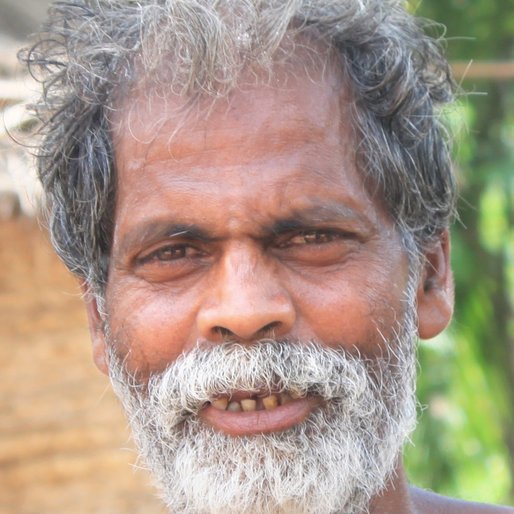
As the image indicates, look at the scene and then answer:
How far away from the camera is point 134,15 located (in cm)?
256

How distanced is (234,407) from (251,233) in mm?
360

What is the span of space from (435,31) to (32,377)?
2546 mm

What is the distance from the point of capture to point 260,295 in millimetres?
2180

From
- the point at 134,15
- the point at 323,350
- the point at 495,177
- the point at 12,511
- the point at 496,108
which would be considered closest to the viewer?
the point at 323,350

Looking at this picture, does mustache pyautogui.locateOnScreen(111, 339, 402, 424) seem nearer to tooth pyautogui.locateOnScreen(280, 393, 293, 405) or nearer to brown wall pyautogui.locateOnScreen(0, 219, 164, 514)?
tooth pyautogui.locateOnScreen(280, 393, 293, 405)

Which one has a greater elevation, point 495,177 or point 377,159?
point 377,159

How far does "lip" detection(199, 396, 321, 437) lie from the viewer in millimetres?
2229

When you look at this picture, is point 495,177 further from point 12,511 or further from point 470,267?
point 12,511

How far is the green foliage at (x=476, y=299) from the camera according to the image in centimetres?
445

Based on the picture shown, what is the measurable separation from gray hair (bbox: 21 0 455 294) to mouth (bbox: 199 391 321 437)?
498 mm

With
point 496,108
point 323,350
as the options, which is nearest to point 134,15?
point 323,350

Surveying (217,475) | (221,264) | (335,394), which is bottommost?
(217,475)

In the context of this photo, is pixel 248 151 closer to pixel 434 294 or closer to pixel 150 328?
pixel 150 328

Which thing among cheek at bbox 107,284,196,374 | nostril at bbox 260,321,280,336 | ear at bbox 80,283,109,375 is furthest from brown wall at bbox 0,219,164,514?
nostril at bbox 260,321,280,336
